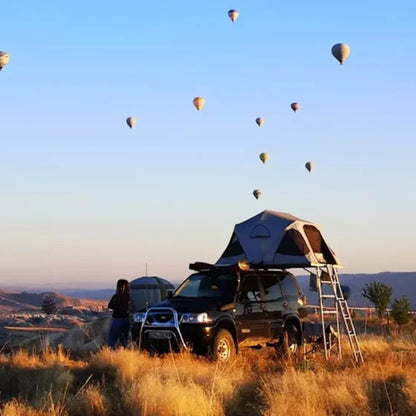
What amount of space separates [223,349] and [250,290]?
1748 mm

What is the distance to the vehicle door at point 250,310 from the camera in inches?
591

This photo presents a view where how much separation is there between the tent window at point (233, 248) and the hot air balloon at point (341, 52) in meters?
19.9

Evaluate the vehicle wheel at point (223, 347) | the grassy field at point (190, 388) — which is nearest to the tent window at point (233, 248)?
the vehicle wheel at point (223, 347)

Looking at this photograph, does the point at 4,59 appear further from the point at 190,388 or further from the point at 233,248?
the point at 190,388

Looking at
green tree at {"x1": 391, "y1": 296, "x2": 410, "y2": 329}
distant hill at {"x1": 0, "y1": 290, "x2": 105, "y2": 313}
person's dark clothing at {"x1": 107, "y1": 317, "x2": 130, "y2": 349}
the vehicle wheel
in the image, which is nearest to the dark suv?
the vehicle wheel

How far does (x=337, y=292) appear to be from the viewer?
57.1ft

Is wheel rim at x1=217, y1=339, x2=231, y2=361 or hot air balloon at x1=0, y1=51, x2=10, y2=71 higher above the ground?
hot air balloon at x1=0, y1=51, x2=10, y2=71

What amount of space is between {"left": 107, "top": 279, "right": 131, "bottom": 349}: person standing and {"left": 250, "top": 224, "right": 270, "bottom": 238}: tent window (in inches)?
135

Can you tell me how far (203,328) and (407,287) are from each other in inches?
7091

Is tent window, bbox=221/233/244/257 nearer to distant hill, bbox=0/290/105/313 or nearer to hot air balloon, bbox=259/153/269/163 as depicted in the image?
hot air balloon, bbox=259/153/269/163

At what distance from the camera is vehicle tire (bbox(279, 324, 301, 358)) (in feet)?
53.3

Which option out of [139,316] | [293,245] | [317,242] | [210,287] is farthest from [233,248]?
[139,316]

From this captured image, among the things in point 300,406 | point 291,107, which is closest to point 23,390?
point 300,406

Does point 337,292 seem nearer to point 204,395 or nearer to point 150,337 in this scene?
point 150,337
